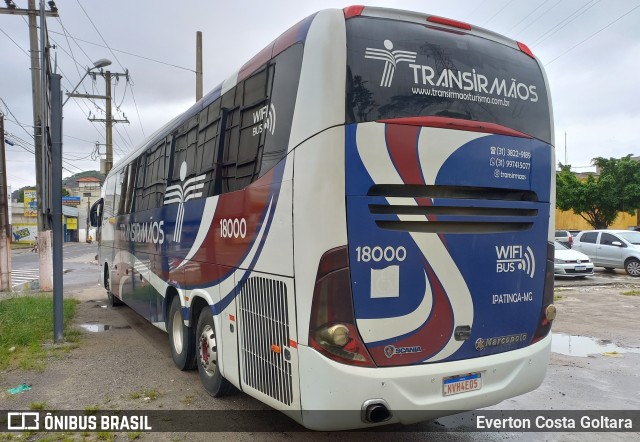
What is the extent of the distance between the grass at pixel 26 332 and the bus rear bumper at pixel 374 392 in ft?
15.8

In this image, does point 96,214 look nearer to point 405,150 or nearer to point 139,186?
point 139,186

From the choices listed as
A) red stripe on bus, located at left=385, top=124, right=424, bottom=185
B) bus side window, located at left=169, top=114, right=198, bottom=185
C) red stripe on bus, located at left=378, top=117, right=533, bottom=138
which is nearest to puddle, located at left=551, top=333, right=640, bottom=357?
red stripe on bus, located at left=378, top=117, right=533, bottom=138

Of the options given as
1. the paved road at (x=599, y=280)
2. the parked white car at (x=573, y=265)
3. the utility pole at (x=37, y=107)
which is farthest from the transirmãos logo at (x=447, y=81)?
the parked white car at (x=573, y=265)

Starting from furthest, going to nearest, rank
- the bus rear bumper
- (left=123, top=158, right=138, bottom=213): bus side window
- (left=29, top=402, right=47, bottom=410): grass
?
(left=123, top=158, right=138, bottom=213): bus side window < (left=29, top=402, right=47, bottom=410): grass < the bus rear bumper

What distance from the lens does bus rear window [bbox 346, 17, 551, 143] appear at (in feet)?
11.6

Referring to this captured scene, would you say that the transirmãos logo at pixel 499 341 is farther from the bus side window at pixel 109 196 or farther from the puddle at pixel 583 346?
the bus side window at pixel 109 196

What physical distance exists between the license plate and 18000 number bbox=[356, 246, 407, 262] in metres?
1.00

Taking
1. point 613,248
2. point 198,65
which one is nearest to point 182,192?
point 198,65

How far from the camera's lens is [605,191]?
2961 centimetres

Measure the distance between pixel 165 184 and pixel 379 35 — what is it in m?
4.27

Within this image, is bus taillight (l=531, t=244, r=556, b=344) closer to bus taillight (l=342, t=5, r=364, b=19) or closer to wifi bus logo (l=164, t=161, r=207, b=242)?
bus taillight (l=342, t=5, r=364, b=19)

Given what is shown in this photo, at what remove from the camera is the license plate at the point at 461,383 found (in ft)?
12.0

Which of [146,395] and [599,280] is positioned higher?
[146,395]

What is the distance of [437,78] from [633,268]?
17.8 m
